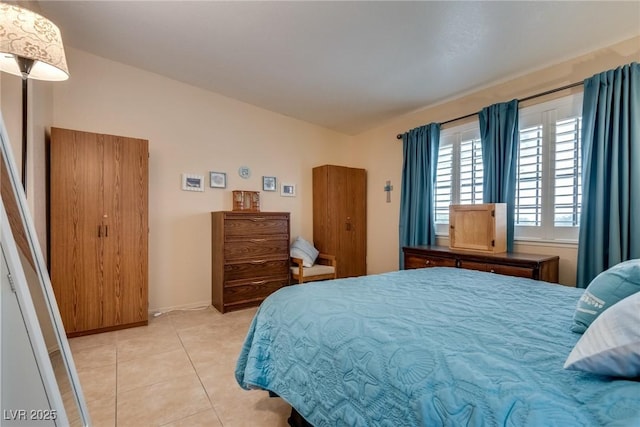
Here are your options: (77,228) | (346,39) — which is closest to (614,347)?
(346,39)

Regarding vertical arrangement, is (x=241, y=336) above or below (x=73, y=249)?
below

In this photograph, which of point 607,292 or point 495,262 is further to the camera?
point 495,262

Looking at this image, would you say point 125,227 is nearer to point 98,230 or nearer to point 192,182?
point 98,230

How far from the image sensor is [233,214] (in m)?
3.45

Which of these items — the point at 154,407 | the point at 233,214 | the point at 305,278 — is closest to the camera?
the point at 154,407

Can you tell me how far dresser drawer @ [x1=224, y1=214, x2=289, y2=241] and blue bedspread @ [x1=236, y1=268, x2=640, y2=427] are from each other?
1990 mm

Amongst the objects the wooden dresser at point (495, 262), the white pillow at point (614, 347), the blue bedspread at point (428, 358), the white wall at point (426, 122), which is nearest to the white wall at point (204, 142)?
the white wall at point (426, 122)

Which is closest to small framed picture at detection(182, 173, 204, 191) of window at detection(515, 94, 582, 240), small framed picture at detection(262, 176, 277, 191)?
small framed picture at detection(262, 176, 277, 191)

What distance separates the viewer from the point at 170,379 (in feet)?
6.65

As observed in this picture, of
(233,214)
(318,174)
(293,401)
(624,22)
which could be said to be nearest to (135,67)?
(233,214)

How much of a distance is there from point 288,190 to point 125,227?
6.94 feet

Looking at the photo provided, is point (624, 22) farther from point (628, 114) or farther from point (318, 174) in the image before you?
point (318, 174)

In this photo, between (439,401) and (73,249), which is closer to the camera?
(439,401)

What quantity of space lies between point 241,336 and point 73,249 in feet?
5.67
